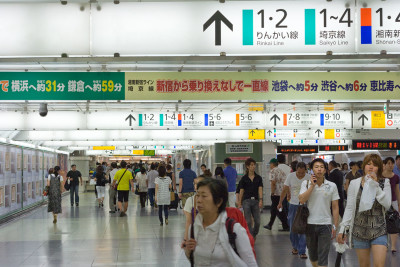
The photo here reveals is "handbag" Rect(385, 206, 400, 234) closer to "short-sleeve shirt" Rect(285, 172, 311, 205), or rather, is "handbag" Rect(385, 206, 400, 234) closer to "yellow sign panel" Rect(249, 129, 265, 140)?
"short-sleeve shirt" Rect(285, 172, 311, 205)

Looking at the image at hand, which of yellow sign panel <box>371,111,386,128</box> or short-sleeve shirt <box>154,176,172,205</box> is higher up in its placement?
yellow sign panel <box>371,111,386,128</box>

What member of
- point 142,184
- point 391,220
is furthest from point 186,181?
point 391,220

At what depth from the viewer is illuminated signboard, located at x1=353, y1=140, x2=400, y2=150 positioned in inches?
901

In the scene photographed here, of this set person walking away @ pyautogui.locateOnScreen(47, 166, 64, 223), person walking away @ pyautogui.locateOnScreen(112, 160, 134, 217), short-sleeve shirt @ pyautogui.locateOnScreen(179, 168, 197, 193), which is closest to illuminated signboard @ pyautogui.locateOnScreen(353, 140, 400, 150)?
person walking away @ pyautogui.locateOnScreen(112, 160, 134, 217)

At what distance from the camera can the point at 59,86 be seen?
10.6 meters

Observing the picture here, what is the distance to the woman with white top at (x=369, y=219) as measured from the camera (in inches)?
244

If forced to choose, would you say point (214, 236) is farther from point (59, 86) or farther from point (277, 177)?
point (277, 177)

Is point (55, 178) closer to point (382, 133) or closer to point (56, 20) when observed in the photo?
point (56, 20)

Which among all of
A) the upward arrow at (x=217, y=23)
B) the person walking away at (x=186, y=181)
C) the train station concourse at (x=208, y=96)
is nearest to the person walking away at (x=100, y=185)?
the train station concourse at (x=208, y=96)

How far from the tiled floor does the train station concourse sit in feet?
0.13

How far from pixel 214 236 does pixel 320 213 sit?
3.88 meters

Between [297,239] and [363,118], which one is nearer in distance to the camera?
[297,239]

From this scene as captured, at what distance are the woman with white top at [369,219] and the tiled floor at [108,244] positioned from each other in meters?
2.99

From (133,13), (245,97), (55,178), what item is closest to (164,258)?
(245,97)
